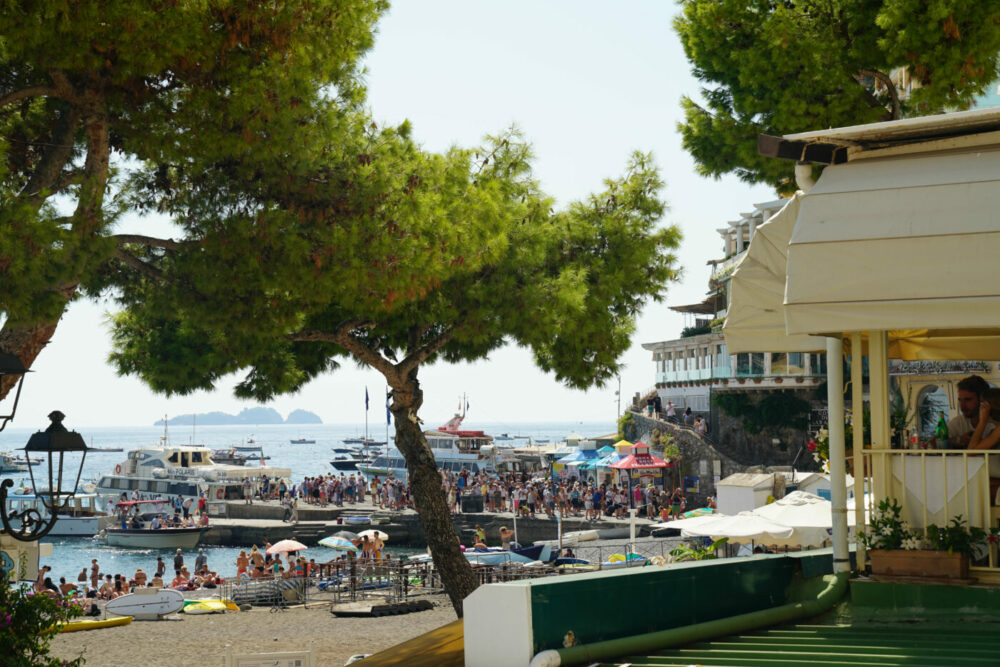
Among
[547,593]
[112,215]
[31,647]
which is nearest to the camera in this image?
[547,593]

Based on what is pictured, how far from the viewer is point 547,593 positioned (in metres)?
4.69

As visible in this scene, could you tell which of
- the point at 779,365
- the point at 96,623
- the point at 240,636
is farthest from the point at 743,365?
the point at 96,623

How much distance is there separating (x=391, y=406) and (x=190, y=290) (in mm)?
4041

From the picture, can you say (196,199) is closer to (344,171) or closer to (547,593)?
(344,171)

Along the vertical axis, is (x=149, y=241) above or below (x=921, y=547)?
above

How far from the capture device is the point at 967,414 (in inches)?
259

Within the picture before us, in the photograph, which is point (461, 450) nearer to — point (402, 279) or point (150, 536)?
point (150, 536)

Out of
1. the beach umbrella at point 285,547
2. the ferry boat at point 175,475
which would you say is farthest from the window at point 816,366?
the ferry boat at point 175,475

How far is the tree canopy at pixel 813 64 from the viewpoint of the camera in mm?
11805

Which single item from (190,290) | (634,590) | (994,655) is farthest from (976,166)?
(190,290)

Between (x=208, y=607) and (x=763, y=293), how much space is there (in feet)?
75.1

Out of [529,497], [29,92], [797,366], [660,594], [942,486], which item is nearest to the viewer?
[660,594]

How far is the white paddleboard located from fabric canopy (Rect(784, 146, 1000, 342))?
22.6 meters

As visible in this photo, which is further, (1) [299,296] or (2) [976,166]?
(1) [299,296]
